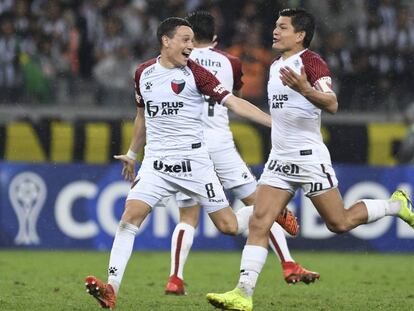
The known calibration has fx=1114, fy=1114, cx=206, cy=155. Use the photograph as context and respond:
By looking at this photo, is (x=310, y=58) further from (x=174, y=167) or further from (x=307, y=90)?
(x=174, y=167)

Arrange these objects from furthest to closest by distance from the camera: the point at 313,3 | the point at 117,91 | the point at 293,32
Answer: the point at 313,3 < the point at 117,91 < the point at 293,32

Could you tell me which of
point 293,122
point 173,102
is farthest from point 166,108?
point 293,122

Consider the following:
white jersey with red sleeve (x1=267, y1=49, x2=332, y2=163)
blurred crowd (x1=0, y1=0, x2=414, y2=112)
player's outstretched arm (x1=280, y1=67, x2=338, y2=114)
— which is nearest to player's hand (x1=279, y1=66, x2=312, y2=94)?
player's outstretched arm (x1=280, y1=67, x2=338, y2=114)

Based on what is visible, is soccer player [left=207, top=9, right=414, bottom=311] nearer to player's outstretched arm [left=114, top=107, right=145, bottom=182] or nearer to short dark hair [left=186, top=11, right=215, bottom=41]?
player's outstretched arm [left=114, top=107, right=145, bottom=182]

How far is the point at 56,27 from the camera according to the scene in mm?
19703

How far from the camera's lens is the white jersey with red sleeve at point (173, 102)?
29.5 ft

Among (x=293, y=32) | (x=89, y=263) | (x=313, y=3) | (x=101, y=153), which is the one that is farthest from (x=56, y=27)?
(x=293, y=32)

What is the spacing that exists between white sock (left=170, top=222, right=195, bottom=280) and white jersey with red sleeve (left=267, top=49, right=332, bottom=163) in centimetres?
167

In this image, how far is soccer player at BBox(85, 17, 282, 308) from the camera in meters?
8.93

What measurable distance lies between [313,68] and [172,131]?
1303 millimetres

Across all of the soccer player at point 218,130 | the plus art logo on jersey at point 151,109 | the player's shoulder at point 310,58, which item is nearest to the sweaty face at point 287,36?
A: the player's shoulder at point 310,58

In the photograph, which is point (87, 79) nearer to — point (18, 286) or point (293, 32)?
point (18, 286)

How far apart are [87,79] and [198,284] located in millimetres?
8215

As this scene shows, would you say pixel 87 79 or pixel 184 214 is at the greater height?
pixel 87 79
